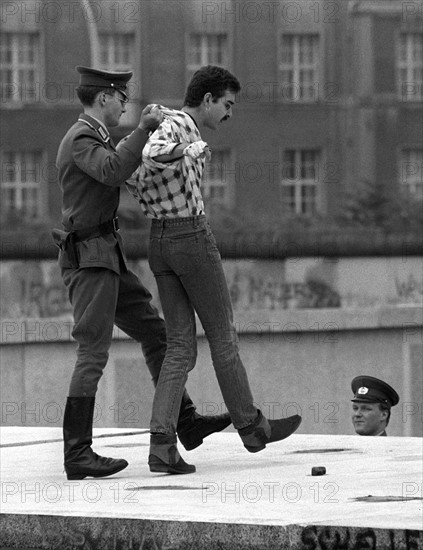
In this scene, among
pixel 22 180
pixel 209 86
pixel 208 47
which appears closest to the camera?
pixel 209 86

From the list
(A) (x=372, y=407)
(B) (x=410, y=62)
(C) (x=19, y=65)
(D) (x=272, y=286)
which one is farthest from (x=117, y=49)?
(A) (x=372, y=407)

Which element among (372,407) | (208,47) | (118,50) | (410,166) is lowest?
(372,407)

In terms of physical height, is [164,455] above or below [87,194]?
below

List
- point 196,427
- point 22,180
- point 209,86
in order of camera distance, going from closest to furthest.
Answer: point 209,86 < point 196,427 < point 22,180

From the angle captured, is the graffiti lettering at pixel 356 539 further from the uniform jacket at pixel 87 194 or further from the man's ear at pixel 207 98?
the man's ear at pixel 207 98

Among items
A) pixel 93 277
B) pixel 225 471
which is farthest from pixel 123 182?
pixel 225 471

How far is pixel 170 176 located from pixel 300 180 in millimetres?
40955

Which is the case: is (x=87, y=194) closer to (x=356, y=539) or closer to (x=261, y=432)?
(x=261, y=432)

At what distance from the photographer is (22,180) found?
154 feet

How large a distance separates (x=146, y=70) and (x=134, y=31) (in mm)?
1182

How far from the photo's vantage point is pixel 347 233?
642 inches

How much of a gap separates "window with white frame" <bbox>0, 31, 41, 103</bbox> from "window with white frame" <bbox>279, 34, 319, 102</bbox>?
6639 mm

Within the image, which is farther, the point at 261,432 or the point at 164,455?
the point at 261,432

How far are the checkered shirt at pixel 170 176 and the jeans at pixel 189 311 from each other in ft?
0.19
